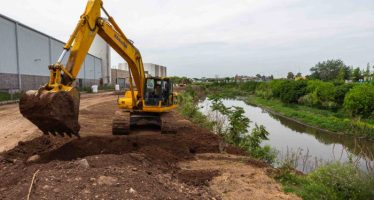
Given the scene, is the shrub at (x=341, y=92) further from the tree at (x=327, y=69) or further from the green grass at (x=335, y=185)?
the tree at (x=327, y=69)

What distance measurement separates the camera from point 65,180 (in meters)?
5.37

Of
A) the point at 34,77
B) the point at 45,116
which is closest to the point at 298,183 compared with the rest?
the point at 45,116

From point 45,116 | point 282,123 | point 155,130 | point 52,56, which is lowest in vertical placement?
point 282,123

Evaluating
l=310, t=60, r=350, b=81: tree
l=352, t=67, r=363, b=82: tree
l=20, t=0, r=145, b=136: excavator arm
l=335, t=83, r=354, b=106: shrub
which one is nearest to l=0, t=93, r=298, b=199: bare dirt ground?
l=20, t=0, r=145, b=136: excavator arm

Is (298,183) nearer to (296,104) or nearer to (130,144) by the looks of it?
(130,144)

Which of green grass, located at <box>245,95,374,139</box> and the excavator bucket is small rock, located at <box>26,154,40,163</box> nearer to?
the excavator bucket

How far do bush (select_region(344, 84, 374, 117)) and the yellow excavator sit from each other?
16.9 meters

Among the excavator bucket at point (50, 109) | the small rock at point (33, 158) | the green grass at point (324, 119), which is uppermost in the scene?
the excavator bucket at point (50, 109)

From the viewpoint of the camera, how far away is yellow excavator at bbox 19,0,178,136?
21.4 feet

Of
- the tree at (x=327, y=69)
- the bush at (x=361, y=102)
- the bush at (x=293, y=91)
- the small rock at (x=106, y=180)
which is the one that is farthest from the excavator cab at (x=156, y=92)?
the tree at (x=327, y=69)

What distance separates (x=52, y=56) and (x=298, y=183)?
109ft

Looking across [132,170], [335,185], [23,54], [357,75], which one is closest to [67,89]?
[132,170]

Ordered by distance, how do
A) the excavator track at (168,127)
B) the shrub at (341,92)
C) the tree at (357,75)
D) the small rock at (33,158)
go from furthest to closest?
the tree at (357,75) → the shrub at (341,92) → the excavator track at (168,127) → the small rock at (33,158)

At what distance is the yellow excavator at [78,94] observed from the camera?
21.4ft
